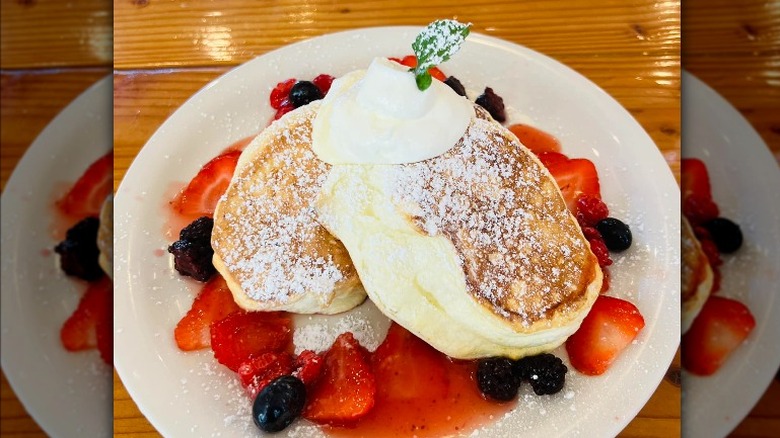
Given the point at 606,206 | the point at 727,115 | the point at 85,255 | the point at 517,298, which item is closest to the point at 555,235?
the point at 517,298

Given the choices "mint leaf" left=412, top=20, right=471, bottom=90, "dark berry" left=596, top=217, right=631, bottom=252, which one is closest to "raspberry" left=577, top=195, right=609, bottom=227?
"dark berry" left=596, top=217, right=631, bottom=252

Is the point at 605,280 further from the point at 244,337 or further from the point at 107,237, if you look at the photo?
the point at 107,237

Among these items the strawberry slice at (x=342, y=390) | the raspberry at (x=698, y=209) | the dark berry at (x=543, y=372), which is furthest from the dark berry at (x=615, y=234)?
the strawberry slice at (x=342, y=390)

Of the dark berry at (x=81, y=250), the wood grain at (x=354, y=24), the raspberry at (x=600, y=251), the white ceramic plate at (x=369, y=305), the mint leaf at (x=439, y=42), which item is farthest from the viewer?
the wood grain at (x=354, y=24)

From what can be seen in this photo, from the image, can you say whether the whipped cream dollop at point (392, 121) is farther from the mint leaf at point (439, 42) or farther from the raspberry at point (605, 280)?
the raspberry at point (605, 280)

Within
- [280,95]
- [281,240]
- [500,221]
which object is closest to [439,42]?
[500,221]

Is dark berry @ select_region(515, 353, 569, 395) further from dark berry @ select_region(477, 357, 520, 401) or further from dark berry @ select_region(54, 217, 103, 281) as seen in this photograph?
dark berry @ select_region(54, 217, 103, 281)
